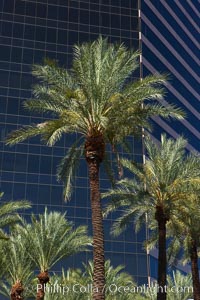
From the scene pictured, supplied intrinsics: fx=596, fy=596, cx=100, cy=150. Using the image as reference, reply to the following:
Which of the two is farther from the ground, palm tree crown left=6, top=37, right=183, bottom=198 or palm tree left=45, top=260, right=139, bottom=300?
palm tree crown left=6, top=37, right=183, bottom=198

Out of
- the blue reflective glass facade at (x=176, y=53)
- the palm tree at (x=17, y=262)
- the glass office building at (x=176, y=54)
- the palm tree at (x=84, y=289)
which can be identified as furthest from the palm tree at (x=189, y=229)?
the blue reflective glass facade at (x=176, y=53)

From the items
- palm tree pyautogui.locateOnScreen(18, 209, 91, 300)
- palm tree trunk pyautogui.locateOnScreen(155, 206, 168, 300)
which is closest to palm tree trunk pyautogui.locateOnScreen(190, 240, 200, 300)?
palm tree trunk pyautogui.locateOnScreen(155, 206, 168, 300)

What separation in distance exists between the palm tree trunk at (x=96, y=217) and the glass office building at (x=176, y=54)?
168ft

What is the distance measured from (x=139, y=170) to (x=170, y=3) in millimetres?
62999

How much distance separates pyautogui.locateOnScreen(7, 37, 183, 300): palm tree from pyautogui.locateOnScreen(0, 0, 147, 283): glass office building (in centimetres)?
3676

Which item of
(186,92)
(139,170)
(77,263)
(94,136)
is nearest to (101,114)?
(94,136)

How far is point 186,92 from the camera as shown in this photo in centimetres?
8925

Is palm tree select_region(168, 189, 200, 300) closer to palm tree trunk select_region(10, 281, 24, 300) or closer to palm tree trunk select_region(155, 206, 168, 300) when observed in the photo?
palm tree trunk select_region(155, 206, 168, 300)

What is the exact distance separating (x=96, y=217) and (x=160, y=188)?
7.09 m

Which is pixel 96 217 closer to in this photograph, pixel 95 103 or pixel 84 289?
pixel 95 103

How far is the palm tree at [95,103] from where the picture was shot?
24688mm

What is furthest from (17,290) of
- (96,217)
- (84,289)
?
(96,217)

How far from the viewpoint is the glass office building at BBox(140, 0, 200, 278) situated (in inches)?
3108

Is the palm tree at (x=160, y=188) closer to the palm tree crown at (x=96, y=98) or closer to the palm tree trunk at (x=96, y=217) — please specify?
the palm tree crown at (x=96, y=98)
